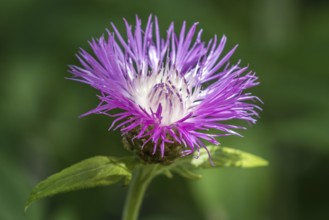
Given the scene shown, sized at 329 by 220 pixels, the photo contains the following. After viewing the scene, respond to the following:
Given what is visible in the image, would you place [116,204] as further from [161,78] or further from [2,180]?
[161,78]

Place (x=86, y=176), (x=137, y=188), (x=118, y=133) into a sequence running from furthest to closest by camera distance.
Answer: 1. (x=118, y=133)
2. (x=137, y=188)
3. (x=86, y=176)

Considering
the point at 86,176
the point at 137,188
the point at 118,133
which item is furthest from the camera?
the point at 118,133

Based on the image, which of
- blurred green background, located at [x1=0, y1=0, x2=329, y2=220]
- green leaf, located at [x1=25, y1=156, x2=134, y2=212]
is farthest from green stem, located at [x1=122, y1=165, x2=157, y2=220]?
blurred green background, located at [x1=0, y1=0, x2=329, y2=220]

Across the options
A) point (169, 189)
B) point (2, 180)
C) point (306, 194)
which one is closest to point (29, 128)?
point (169, 189)

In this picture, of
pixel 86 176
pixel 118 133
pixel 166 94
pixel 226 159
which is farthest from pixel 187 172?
pixel 118 133

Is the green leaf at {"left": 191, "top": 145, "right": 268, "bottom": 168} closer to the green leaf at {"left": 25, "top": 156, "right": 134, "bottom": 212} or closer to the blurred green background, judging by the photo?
the green leaf at {"left": 25, "top": 156, "right": 134, "bottom": 212}

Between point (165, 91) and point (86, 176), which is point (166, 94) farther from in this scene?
point (86, 176)

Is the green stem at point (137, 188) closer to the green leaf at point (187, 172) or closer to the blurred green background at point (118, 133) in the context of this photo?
the green leaf at point (187, 172)
